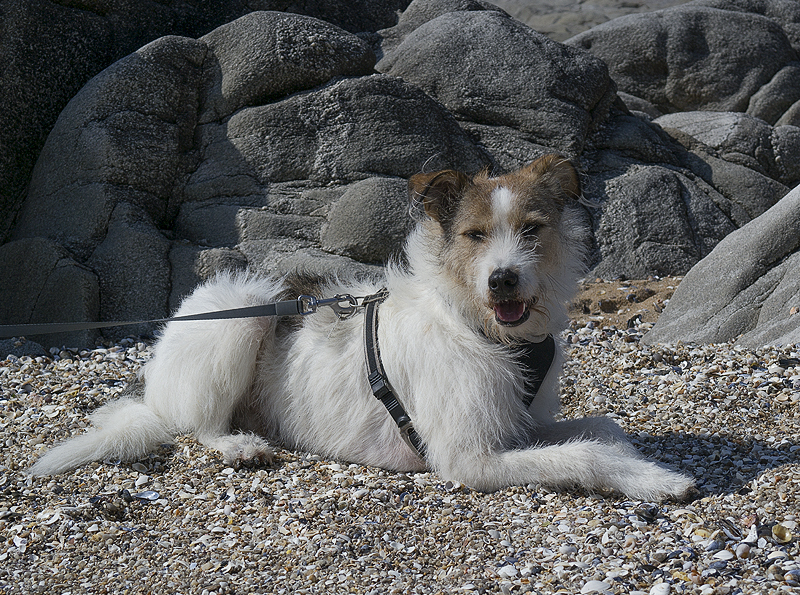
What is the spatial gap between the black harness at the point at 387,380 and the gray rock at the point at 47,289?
521cm

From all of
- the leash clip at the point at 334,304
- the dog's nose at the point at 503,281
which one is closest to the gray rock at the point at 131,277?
the leash clip at the point at 334,304

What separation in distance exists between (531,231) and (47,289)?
6889 millimetres

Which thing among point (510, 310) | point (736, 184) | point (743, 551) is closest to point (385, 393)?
point (510, 310)

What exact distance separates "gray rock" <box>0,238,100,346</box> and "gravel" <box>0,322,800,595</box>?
11.3 ft

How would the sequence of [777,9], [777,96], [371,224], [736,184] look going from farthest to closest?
[777,9]
[777,96]
[736,184]
[371,224]

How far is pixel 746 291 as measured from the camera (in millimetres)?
6594

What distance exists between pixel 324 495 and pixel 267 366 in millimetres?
1167

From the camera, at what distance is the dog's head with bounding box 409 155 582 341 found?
3646mm

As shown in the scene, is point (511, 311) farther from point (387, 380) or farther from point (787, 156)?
point (787, 156)

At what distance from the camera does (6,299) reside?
8891 mm

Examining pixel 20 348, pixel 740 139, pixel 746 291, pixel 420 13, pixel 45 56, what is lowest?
pixel 20 348

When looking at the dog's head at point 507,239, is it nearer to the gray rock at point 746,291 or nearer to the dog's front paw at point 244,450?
the dog's front paw at point 244,450

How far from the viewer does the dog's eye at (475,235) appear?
12.6ft

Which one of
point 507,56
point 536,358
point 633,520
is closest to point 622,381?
point 536,358
